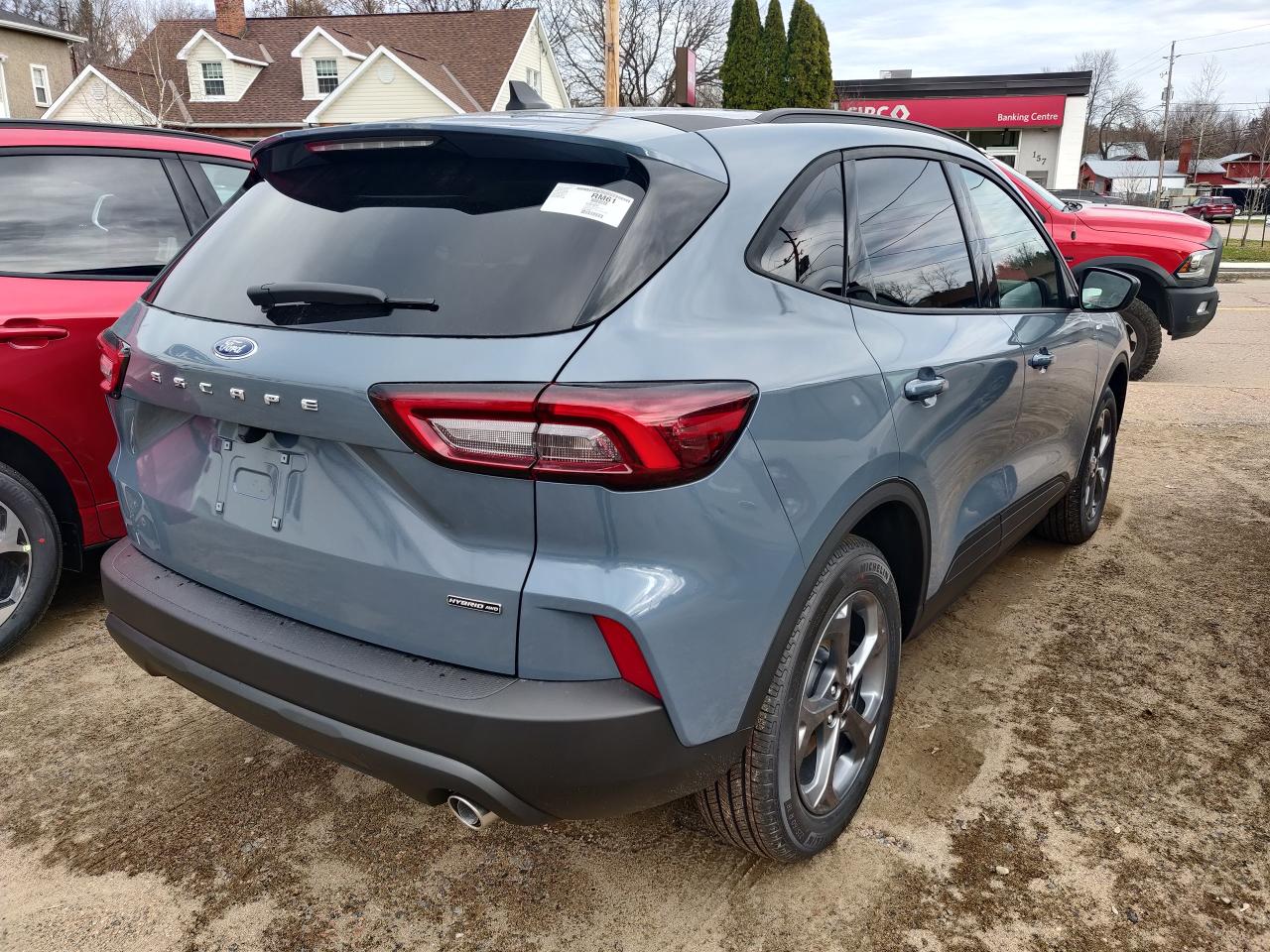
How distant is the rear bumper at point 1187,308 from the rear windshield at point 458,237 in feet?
26.6

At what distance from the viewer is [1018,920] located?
228 centimetres

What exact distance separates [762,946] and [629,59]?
177 ft

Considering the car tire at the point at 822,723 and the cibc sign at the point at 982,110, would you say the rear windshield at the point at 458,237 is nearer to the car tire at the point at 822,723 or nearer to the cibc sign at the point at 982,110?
the car tire at the point at 822,723

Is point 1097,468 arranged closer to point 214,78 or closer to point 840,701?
point 840,701

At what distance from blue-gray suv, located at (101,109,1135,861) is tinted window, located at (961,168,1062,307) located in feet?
2.80

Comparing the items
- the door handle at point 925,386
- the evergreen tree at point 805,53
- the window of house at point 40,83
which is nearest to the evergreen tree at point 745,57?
the evergreen tree at point 805,53

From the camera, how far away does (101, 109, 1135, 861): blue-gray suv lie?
1.77 meters

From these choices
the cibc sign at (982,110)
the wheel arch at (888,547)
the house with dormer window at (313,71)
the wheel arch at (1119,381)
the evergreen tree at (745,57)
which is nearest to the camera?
the wheel arch at (888,547)

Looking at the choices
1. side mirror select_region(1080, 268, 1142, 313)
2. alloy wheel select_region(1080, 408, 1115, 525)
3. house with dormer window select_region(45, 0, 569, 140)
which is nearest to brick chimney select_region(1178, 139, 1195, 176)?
house with dormer window select_region(45, 0, 569, 140)

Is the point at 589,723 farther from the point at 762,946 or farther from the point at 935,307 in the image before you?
the point at 935,307

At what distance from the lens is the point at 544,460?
5.68 ft

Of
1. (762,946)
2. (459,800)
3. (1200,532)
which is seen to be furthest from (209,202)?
(1200,532)

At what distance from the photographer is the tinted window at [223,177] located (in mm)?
4199

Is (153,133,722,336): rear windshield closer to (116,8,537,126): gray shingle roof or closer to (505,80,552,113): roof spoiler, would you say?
(505,80,552,113): roof spoiler
